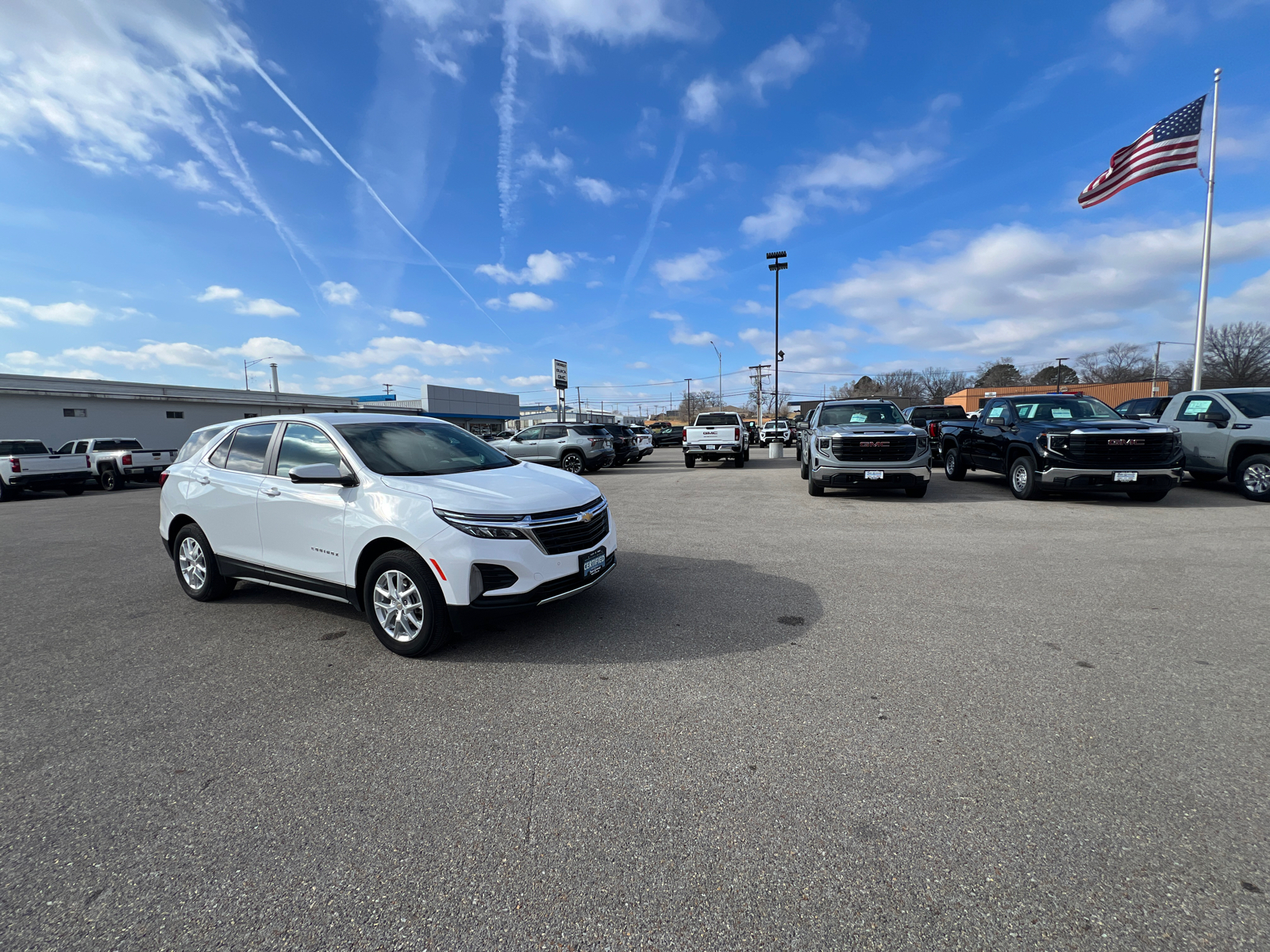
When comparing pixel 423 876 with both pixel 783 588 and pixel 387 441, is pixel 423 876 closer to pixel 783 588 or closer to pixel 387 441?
pixel 387 441

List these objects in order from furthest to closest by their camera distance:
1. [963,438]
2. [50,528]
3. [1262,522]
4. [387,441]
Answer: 1. [963,438]
2. [50,528]
3. [1262,522]
4. [387,441]

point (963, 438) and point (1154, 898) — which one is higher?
point (963, 438)

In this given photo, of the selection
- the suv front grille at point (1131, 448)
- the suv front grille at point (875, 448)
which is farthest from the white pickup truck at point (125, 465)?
the suv front grille at point (1131, 448)

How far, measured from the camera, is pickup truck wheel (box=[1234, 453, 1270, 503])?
9.17m

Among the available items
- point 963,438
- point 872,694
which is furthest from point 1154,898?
point 963,438

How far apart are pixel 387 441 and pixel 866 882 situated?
4187 millimetres

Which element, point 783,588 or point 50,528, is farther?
point 50,528

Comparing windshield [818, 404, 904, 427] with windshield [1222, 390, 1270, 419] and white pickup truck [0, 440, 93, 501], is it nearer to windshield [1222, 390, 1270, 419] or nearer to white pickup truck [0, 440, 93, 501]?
windshield [1222, 390, 1270, 419]

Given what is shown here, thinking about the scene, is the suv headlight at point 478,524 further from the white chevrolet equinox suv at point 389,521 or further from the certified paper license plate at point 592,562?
the certified paper license plate at point 592,562

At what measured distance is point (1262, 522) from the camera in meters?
7.63

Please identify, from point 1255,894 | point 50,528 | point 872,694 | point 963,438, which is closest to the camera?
point 1255,894

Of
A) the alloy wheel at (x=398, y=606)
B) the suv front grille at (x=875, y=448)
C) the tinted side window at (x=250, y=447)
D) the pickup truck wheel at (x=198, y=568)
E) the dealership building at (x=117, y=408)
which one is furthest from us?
the dealership building at (x=117, y=408)

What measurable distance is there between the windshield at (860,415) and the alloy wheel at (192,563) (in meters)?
10.2

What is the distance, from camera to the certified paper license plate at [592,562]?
4.15 metres
